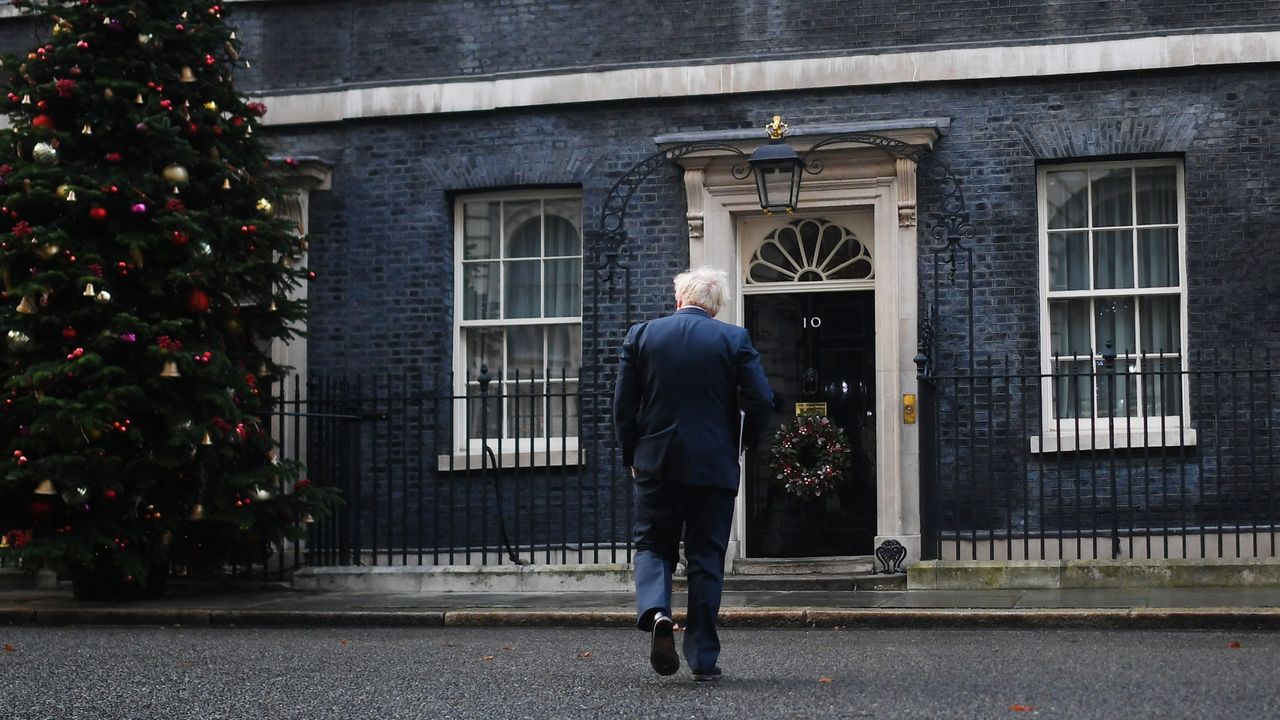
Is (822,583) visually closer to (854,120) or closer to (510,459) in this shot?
(510,459)

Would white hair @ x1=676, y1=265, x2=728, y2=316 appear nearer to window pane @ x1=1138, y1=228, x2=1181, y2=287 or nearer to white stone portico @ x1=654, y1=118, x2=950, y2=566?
white stone portico @ x1=654, y1=118, x2=950, y2=566

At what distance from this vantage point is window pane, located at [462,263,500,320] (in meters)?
A: 14.6

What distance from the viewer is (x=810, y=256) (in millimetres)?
13930

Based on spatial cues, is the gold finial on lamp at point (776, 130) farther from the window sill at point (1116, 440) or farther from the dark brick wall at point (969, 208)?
the window sill at point (1116, 440)

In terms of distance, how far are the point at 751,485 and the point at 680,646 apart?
4.55 meters

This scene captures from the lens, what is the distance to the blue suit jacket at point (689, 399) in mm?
7457

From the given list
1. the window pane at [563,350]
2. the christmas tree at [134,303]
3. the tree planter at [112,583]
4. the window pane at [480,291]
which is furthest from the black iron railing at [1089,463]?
the tree planter at [112,583]

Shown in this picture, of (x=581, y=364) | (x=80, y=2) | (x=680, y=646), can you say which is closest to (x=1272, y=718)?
(x=680, y=646)

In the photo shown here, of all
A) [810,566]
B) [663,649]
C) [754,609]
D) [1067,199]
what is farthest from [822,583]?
[663,649]

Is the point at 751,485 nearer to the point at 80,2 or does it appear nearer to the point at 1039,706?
the point at 80,2

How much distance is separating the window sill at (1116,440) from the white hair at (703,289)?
216 inches

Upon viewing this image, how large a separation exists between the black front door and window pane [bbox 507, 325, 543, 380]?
73.0 inches

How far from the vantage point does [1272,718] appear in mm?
6125

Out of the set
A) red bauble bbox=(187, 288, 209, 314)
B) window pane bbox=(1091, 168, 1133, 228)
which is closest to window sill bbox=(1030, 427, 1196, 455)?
window pane bbox=(1091, 168, 1133, 228)
